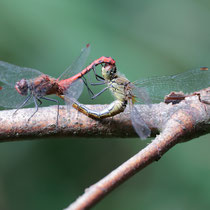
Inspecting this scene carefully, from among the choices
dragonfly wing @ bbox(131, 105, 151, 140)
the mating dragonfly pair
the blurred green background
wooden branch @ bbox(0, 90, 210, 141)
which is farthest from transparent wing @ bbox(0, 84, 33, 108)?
dragonfly wing @ bbox(131, 105, 151, 140)

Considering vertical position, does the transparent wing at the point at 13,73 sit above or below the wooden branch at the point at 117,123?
above

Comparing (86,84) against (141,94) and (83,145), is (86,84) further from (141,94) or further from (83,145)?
(83,145)

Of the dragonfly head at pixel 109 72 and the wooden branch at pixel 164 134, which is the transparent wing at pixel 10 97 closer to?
the dragonfly head at pixel 109 72

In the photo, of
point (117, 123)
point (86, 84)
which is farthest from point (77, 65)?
point (117, 123)

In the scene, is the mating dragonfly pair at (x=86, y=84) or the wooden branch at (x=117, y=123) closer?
the wooden branch at (x=117, y=123)

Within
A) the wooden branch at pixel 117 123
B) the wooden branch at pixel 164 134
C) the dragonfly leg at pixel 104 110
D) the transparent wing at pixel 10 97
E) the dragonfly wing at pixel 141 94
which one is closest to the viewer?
the wooden branch at pixel 164 134

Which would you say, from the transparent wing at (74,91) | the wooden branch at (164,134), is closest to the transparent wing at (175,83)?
the wooden branch at (164,134)

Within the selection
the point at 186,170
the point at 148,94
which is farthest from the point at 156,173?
the point at 148,94

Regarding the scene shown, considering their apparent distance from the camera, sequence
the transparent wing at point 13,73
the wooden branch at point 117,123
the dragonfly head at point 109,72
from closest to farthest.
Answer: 1. the wooden branch at point 117,123
2. the dragonfly head at point 109,72
3. the transparent wing at point 13,73

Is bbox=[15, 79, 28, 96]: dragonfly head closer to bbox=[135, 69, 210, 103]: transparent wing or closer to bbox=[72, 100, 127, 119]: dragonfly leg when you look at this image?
bbox=[72, 100, 127, 119]: dragonfly leg
